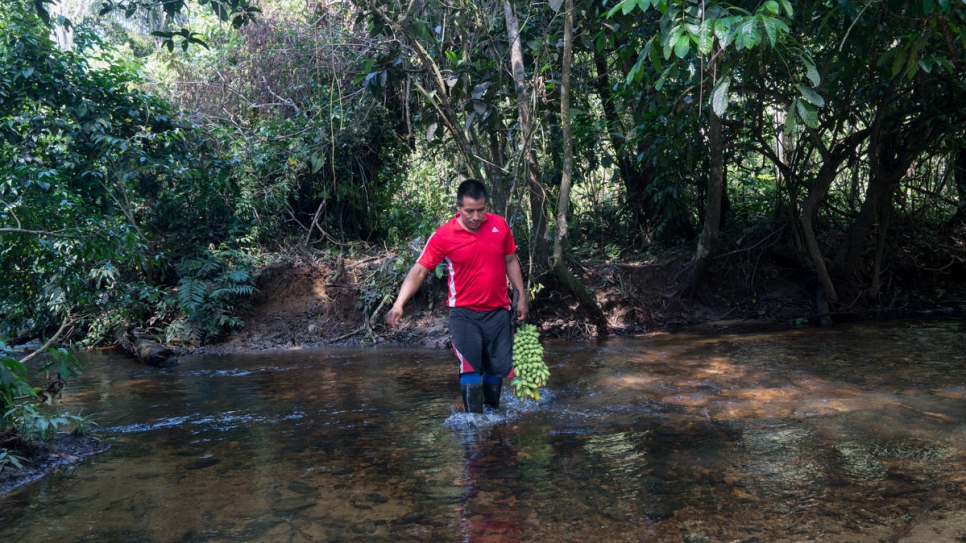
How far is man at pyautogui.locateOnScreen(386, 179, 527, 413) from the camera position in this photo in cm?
541

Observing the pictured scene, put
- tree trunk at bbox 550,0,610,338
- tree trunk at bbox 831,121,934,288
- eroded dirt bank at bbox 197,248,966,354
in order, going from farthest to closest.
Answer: eroded dirt bank at bbox 197,248,966,354, tree trunk at bbox 831,121,934,288, tree trunk at bbox 550,0,610,338

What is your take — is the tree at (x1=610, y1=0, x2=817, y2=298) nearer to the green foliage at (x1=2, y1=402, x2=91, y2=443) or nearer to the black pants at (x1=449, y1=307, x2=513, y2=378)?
the black pants at (x1=449, y1=307, x2=513, y2=378)

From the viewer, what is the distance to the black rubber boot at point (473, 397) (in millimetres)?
5539

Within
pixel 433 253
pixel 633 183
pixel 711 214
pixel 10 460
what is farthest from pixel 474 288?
pixel 633 183

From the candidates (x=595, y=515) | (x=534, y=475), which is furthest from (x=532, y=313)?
(x=595, y=515)

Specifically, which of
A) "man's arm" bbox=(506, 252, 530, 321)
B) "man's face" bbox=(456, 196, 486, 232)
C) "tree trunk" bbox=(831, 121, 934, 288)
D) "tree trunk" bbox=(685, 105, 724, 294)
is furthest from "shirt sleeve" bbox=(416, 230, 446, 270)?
"tree trunk" bbox=(831, 121, 934, 288)

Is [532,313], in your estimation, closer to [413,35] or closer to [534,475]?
[413,35]

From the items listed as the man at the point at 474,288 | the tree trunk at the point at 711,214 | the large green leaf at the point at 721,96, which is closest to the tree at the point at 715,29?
the large green leaf at the point at 721,96

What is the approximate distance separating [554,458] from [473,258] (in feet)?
5.22

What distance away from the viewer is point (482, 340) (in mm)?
5598

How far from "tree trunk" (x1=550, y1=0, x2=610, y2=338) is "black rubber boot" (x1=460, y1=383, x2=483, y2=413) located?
8.71 ft

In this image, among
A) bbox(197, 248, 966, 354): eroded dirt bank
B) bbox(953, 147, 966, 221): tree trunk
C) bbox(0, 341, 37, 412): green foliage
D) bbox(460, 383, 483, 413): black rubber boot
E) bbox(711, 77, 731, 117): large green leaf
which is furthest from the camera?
bbox(953, 147, 966, 221): tree trunk

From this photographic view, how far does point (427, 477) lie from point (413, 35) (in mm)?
4244

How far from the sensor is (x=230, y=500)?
13.3ft
